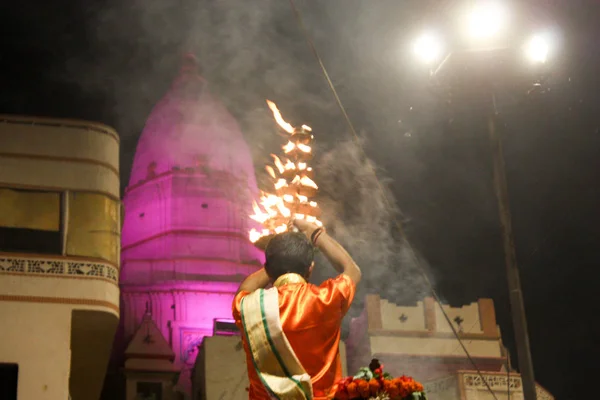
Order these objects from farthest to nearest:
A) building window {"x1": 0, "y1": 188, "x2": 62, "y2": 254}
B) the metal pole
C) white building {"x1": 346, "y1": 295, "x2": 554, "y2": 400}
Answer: white building {"x1": 346, "y1": 295, "x2": 554, "y2": 400}, building window {"x1": 0, "y1": 188, "x2": 62, "y2": 254}, the metal pole

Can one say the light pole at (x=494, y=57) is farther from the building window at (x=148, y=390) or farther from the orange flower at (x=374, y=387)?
the building window at (x=148, y=390)

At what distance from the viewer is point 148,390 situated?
1195 inches

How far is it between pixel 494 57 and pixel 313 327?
22.4ft

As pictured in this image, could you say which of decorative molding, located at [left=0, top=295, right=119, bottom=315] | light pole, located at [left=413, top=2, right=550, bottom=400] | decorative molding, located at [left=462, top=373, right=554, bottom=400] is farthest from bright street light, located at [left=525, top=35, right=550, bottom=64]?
decorative molding, located at [left=462, top=373, right=554, bottom=400]

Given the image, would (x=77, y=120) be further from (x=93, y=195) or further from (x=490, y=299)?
(x=490, y=299)

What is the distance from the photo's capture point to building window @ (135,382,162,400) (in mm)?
29688

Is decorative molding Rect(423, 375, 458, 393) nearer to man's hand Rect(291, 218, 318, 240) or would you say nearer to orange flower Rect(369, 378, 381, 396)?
man's hand Rect(291, 218, 318, 240)

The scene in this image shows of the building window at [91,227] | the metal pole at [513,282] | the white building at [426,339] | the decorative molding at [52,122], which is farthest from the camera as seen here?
the white building at [426,339]

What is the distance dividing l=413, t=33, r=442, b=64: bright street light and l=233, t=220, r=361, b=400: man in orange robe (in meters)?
6.72

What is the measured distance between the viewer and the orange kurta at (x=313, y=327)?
655 centimetres

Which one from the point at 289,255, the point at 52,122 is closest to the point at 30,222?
the point at 52,122

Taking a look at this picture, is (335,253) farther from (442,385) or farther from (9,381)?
(442,385)

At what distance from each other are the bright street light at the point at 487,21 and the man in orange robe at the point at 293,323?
6.19m

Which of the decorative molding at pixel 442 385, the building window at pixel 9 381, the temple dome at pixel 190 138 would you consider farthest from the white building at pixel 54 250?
the temple dome at pixel 190 138
